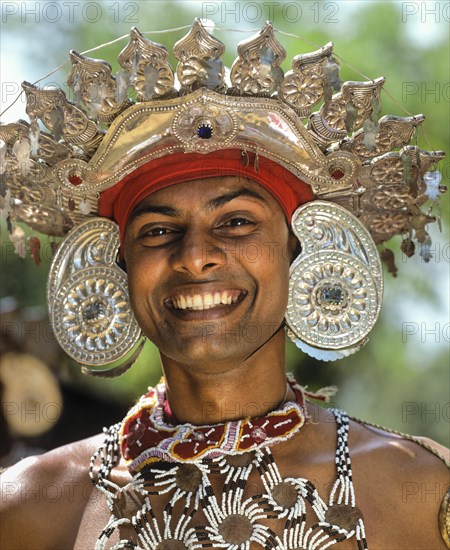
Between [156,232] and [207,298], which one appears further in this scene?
[156,232]

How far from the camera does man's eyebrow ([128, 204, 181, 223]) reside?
4.07 meters

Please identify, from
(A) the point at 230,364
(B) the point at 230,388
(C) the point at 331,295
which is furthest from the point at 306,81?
(B) the point at 230,388

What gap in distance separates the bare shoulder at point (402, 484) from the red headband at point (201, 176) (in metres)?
1.03

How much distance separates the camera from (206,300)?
3953 mm

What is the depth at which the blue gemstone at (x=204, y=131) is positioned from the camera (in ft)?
12.7

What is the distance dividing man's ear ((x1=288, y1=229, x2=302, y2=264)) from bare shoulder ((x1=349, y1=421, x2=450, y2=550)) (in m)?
0.79

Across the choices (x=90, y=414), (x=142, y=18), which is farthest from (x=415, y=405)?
(x=142, y=18)

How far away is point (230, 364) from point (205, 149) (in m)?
0.85

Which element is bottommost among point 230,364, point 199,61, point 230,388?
point 230,388

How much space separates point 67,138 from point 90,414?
4.76 metres

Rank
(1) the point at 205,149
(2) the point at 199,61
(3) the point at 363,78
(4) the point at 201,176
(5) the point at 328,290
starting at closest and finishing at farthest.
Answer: (2) the point at 199,61
(1) the point at 205,149
(4) the point at 201,176
(5) the point at 328,290
(3) the point at 363,78

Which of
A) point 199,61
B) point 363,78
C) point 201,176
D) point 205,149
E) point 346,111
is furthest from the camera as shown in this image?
point 363,78

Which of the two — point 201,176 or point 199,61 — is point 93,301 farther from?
point 199,61

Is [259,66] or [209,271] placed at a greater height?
[259,66]
